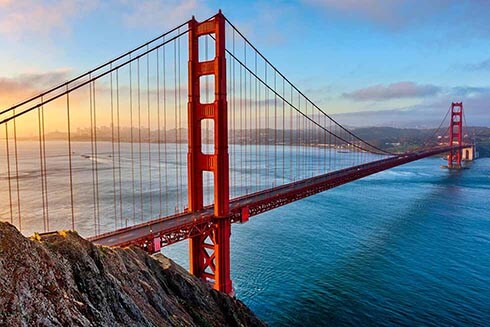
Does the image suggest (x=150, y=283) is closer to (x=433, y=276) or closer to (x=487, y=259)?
(x=433, y=276)

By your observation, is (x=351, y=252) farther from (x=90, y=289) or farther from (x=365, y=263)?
(x=90, y=289)

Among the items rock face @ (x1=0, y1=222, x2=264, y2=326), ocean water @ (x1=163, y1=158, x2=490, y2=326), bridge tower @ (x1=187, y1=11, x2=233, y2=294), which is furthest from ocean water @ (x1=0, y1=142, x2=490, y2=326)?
rock face @ (x1=0, y1=222, x2=264, y2=326)

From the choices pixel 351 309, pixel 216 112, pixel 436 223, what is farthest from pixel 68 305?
pixel 436 223

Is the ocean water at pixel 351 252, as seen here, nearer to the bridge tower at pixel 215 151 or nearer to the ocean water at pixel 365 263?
the ocean water at pixel 365 263

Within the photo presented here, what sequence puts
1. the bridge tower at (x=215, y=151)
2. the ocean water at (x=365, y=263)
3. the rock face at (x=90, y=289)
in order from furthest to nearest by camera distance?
1. the bridge tower at (x=215, y=151)
2. the ocean water at (x=365, y=263)
3. the rock face at (x=90, y=289)

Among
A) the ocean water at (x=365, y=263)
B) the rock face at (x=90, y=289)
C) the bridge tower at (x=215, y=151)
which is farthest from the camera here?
the bridge tower at (x=215, y=151)

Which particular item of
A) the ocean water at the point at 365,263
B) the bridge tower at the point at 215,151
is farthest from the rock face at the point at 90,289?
the ocean water at the point at 365,263

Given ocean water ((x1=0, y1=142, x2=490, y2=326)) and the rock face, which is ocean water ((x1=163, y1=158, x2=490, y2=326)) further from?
the rock face
